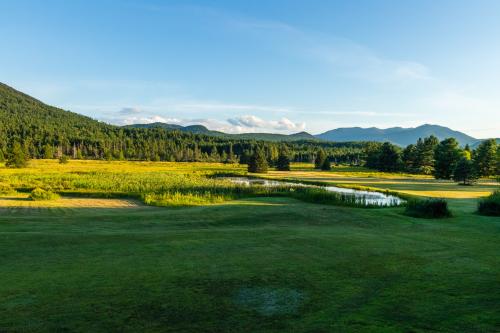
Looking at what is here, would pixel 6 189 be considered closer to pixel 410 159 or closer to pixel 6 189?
pixel 6 189

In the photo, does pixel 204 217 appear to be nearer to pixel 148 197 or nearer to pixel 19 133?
pixel 148 197

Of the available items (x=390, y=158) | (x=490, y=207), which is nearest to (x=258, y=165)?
(x=390, y=158)

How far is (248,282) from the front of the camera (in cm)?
935

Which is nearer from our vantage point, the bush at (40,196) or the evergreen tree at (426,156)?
the bush at (40,196)

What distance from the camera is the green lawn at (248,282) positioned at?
6.97 m

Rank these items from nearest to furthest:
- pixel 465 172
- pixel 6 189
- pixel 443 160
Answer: pixel 6 189, pixel 465 172, pixel 443 160

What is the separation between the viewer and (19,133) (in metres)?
200

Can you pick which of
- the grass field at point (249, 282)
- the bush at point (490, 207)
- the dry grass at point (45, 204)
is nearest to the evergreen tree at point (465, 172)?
the bush at point (490, 207)

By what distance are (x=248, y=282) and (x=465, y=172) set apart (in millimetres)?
69299

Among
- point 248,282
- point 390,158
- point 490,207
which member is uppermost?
point 390,158

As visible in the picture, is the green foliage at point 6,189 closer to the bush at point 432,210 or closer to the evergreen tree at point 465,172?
the bush at point 432,210

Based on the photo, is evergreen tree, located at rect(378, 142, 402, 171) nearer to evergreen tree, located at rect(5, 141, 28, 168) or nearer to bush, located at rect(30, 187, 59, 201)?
bush, located at rect(30, 187, 59, 201)

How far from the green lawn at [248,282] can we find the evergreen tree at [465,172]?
57.5 meters

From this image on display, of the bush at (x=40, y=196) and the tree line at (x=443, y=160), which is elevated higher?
the tree line at (x=443, y=160)
